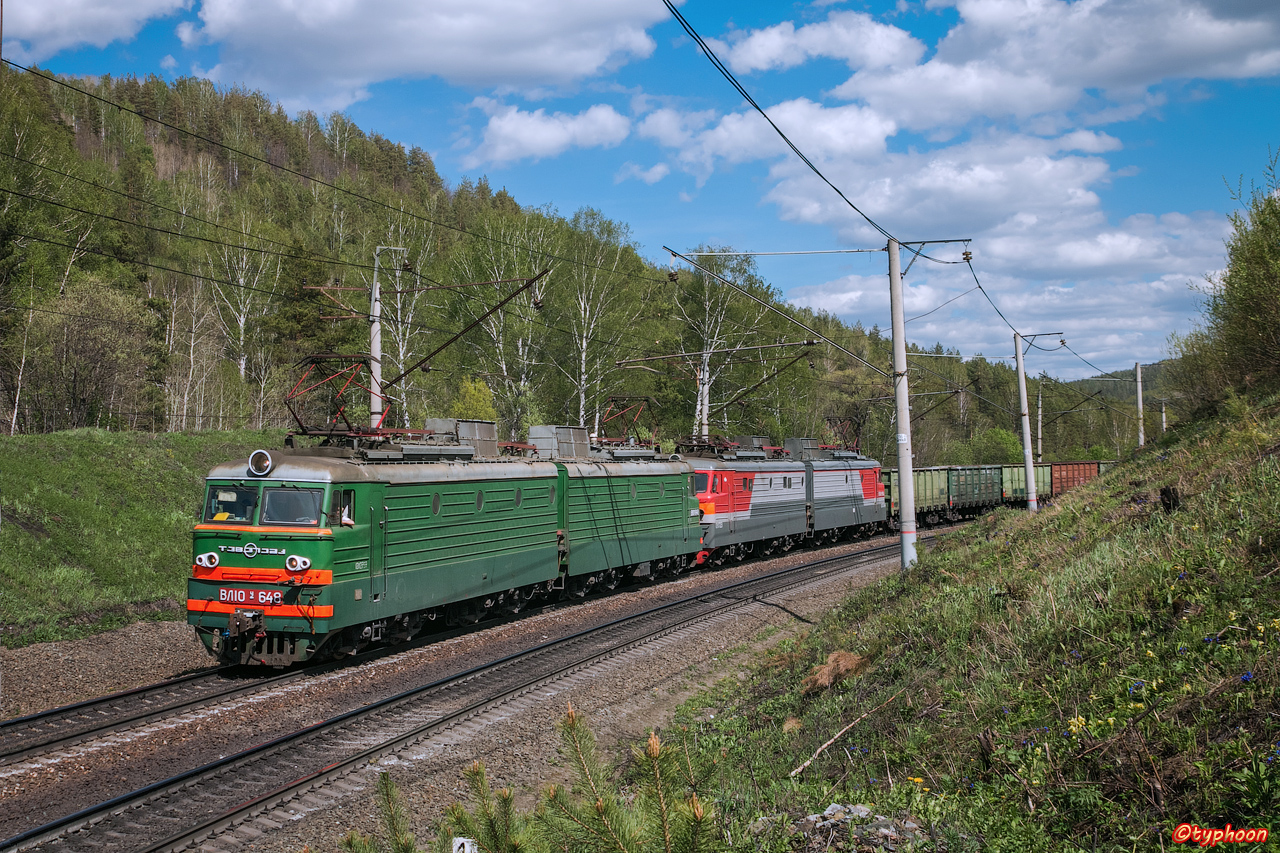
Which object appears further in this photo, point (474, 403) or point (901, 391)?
point (474, 403)

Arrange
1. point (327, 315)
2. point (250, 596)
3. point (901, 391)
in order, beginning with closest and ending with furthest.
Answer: point (250, 596), point (901, 391), point (327, 315)

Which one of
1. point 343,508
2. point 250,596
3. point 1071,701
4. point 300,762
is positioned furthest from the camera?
point 343,508

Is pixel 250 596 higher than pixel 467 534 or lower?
lower

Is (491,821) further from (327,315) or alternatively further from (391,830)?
(327,315)

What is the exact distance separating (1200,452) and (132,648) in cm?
1749

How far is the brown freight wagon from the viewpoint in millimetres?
45250

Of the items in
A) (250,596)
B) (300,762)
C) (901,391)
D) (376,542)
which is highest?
(901,391)

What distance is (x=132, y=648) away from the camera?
1330 cm

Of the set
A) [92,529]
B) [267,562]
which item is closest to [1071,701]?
[267,562]

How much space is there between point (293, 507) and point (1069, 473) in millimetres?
44373

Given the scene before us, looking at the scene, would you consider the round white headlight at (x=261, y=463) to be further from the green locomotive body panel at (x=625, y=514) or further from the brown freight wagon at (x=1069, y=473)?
the brown freight wagon at (x=1069, y=473)

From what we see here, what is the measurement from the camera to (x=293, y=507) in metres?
11.4

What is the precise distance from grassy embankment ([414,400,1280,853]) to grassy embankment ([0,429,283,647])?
10973 millimetres

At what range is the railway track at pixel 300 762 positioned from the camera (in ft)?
21.7
